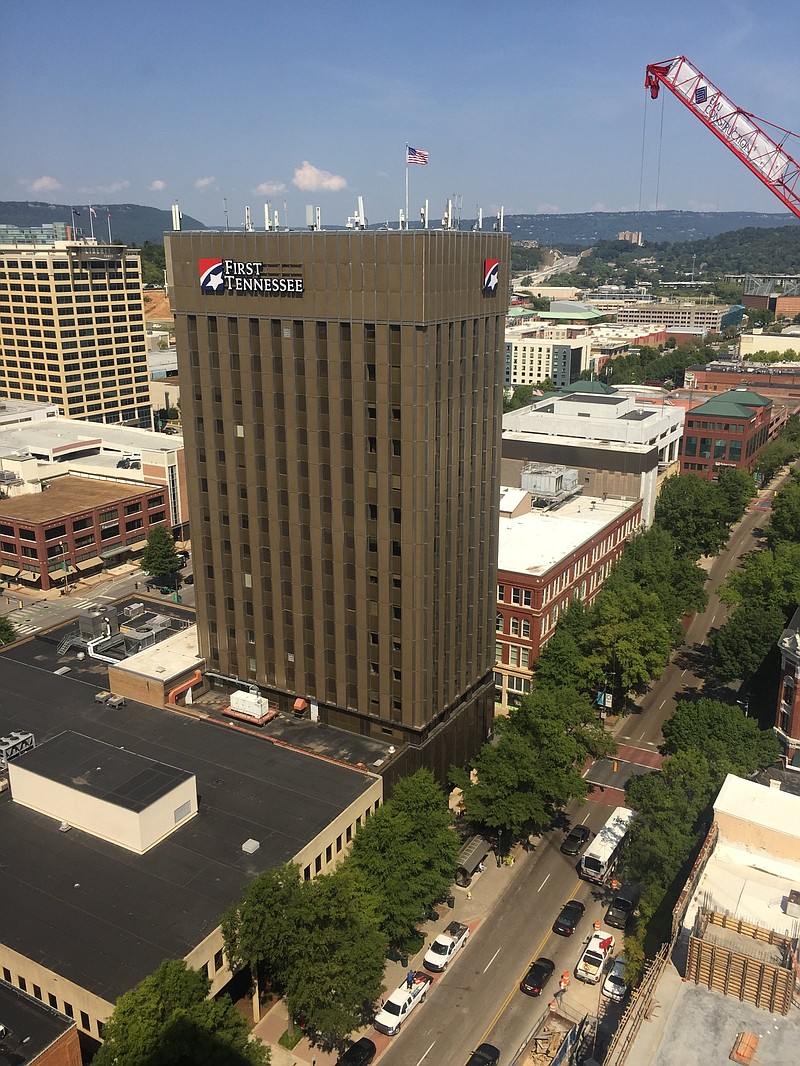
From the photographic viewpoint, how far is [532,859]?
83562 millimetres

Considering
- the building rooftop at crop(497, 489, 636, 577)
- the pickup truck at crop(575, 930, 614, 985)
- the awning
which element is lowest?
the pickup truck at crop(575, 930, 614, 985)

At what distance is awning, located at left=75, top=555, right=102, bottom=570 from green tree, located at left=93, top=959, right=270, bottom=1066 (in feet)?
368

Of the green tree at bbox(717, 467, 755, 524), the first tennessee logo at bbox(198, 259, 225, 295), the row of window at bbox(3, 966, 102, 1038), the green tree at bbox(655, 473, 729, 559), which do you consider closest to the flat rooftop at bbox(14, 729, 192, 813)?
the row of window at bbox(3, 966, 102, 1038)

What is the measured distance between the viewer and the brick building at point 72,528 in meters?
151

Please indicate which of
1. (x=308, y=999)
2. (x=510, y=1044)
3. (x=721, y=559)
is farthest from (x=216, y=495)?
(x=721, y=559)

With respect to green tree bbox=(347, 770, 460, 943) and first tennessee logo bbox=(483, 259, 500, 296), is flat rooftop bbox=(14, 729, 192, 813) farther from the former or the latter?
first tennessee logo bbox=(483, 259, 500, 296)

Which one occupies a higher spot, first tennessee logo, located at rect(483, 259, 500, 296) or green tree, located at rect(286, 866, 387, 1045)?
first tennessee logo, located at rect(483, 259, 500, 296)

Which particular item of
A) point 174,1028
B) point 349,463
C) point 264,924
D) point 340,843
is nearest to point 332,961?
point 264,924

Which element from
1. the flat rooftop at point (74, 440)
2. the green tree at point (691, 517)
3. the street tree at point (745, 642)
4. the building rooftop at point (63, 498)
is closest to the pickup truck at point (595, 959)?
the street tree at point (745, 642)

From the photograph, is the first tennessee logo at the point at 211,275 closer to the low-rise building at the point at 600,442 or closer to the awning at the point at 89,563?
the low-rise building at the point at 600,442

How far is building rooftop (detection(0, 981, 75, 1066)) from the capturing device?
2014 inches

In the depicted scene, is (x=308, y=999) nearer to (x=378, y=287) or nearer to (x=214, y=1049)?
(x=214, y=1049)

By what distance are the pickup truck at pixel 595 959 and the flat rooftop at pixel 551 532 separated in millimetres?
46351

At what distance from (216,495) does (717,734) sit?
5621 cm
